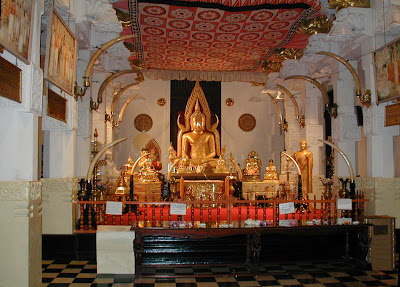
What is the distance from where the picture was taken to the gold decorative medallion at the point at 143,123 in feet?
49.2

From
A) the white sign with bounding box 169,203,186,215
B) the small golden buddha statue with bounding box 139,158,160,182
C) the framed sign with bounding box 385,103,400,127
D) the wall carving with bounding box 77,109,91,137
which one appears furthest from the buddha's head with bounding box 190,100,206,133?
the white sign with bounding box 169,203,186,215

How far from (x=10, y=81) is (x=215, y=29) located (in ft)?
18.7

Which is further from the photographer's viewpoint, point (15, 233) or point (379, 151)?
point (379, 151)

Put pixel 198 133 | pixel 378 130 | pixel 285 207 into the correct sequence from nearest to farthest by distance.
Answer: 1. pixel 285 207
2. pixel 378 130
3. pixel 198 133

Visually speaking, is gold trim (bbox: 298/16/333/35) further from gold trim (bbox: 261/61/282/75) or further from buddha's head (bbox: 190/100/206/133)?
buddha's head (bbox: 190/100/206/133)

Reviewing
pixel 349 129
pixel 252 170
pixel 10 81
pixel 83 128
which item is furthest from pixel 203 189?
pixel 10 81

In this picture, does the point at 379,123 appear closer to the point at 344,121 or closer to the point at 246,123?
the point at 344,121

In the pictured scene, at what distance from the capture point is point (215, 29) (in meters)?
9.05

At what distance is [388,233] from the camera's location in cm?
601

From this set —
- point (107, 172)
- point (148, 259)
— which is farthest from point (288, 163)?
point (148, 259)

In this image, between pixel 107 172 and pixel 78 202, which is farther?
pixel 107 172

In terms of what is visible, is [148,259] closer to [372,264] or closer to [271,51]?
[372,264]

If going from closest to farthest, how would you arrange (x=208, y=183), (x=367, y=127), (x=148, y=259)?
(x=148, y=259) → (x=367, y=127) → (x=208, y=183)

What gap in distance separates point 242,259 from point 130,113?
939 centimetres
